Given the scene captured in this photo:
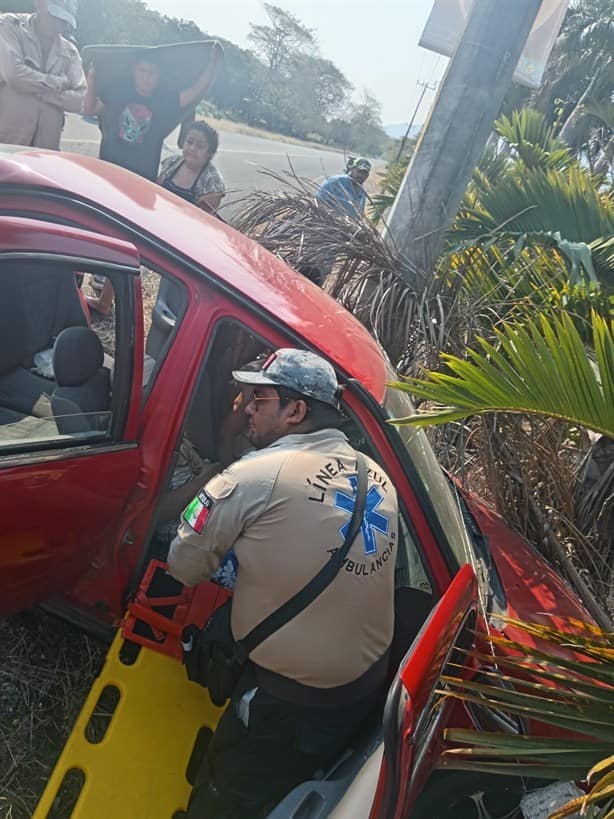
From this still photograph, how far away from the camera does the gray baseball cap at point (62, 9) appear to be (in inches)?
183

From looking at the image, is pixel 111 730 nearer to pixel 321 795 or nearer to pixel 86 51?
pixel 321 795

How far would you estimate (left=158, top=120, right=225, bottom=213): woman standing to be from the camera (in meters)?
4.39

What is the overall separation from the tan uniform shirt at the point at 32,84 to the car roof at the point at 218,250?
2681 mm

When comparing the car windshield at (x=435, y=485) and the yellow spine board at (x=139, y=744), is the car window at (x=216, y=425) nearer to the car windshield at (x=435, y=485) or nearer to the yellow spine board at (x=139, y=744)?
the car windshield at (x=435, y=485)

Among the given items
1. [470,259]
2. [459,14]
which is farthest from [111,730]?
[459,14]

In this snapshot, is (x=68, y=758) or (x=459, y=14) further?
(x=459, y=14)

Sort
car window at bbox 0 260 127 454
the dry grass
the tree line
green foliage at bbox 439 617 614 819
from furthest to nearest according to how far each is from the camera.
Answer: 1. the tree line
2. the dry grass
3. car window at bbox 0 260 127 454
4. green foliage at bbox 439 617 614 819

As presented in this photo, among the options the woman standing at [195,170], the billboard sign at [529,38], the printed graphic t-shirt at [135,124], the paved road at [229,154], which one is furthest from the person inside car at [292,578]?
the printed graphic t-shirt at [135,124]

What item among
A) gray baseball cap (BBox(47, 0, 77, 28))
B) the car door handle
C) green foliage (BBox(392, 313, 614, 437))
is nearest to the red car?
the car door handle

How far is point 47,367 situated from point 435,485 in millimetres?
1500

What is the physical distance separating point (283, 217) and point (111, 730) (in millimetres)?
3147

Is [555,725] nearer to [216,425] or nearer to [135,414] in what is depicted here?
[135,414]

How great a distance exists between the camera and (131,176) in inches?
106

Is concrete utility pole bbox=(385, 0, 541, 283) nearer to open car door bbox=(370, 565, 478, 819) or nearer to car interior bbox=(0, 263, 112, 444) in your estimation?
car interior bbox=(0, 263, 112, 444)
